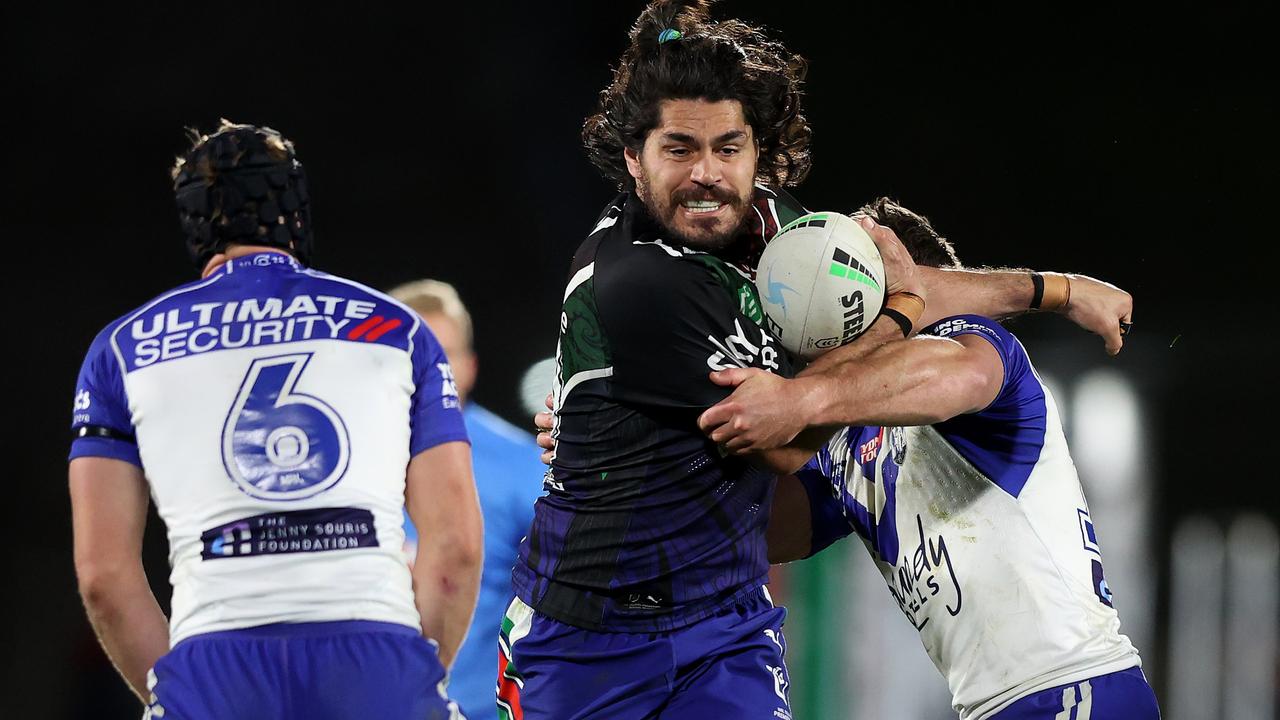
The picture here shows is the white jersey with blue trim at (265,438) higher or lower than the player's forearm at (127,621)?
higher

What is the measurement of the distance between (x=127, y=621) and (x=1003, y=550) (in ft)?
6.03

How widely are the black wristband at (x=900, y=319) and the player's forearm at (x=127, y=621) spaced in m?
1.58

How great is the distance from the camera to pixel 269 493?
2141 mm

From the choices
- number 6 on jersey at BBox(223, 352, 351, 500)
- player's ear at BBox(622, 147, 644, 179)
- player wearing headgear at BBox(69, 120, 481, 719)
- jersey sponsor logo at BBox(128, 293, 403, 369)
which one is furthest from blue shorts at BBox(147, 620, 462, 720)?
player's ear at BBox(622, 147, 644, 179)

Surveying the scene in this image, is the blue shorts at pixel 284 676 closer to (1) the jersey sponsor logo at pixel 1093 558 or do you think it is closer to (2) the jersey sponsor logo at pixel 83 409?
(2) the jersey sponsor logo at pixel 83 409

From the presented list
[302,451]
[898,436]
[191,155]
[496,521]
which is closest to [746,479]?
[898,436]

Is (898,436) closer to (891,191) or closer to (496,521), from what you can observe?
(496,521)

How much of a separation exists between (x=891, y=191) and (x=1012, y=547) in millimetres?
4555

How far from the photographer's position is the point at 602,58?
7.04 m

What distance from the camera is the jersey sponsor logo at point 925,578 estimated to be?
2.97m

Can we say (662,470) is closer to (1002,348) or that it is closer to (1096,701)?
(1002,348)

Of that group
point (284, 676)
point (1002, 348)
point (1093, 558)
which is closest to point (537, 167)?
point (1002, 348)

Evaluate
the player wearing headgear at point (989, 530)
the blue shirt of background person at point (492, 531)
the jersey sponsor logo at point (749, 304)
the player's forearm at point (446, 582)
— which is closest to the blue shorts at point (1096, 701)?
A: the player wearing headgear at point (989, 530)

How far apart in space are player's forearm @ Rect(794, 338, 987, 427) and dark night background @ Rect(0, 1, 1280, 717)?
159 inches
